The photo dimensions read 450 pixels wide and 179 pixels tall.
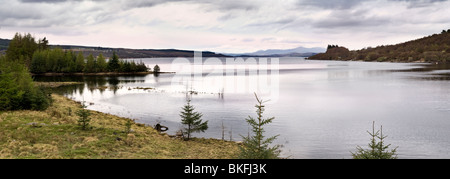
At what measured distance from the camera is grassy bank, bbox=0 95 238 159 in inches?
671

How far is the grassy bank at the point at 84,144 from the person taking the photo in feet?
55.9

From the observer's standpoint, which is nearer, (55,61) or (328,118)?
(328,118)

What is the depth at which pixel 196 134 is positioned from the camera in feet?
96.7

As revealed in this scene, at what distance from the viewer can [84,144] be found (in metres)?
18.8

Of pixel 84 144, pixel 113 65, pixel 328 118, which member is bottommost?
pixel 328 118

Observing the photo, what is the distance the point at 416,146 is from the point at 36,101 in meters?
37.2

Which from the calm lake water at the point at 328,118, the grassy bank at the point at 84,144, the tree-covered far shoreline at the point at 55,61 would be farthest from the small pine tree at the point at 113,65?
the grassy bank at the point at 84,144

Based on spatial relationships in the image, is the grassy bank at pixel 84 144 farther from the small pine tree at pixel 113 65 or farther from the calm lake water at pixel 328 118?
the small pine tree at pixel 113 65

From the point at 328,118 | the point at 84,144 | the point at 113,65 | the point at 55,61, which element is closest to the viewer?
the point at 84,144

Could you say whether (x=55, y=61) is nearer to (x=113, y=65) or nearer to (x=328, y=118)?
(x=113, y=65)

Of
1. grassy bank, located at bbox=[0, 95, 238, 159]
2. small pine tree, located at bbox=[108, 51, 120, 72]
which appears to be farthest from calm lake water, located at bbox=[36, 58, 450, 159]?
small pine tree, located at bbox=[108, 51, 120, 72]

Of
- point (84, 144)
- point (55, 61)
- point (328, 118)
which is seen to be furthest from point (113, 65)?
point (84, 144)

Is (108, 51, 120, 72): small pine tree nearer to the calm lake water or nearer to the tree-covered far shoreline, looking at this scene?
the tree-covered far shoreline
